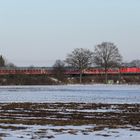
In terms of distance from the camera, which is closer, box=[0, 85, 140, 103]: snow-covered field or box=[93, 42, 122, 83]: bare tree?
box=[0, 85, 140, 103]: snow-covered field

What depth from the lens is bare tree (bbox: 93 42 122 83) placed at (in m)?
181

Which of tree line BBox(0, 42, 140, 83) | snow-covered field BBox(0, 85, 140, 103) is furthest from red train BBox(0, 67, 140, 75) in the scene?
snow-covered field BBox(0, 85, 140, 103)

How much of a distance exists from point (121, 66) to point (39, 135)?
16068 centimetres

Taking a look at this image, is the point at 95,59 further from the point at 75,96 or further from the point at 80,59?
the point at 75,96

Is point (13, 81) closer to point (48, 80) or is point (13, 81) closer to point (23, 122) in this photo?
point (48, 80)

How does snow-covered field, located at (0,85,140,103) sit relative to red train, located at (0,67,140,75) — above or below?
below

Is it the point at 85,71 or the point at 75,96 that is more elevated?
the point at 85,71

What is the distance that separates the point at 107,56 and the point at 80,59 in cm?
1208

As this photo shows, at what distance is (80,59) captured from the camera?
627 ft

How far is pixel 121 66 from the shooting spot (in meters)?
186

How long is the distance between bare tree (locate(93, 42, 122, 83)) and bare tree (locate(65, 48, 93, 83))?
4.17m

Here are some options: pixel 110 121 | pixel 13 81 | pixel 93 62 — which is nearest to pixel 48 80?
pixel 13 81

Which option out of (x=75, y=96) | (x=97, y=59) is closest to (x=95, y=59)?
(x=97, y=59)

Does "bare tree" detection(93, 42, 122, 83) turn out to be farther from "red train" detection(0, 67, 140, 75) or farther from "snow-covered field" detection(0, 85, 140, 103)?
"snow-covered field" detection(0, 85, 140, 103)
